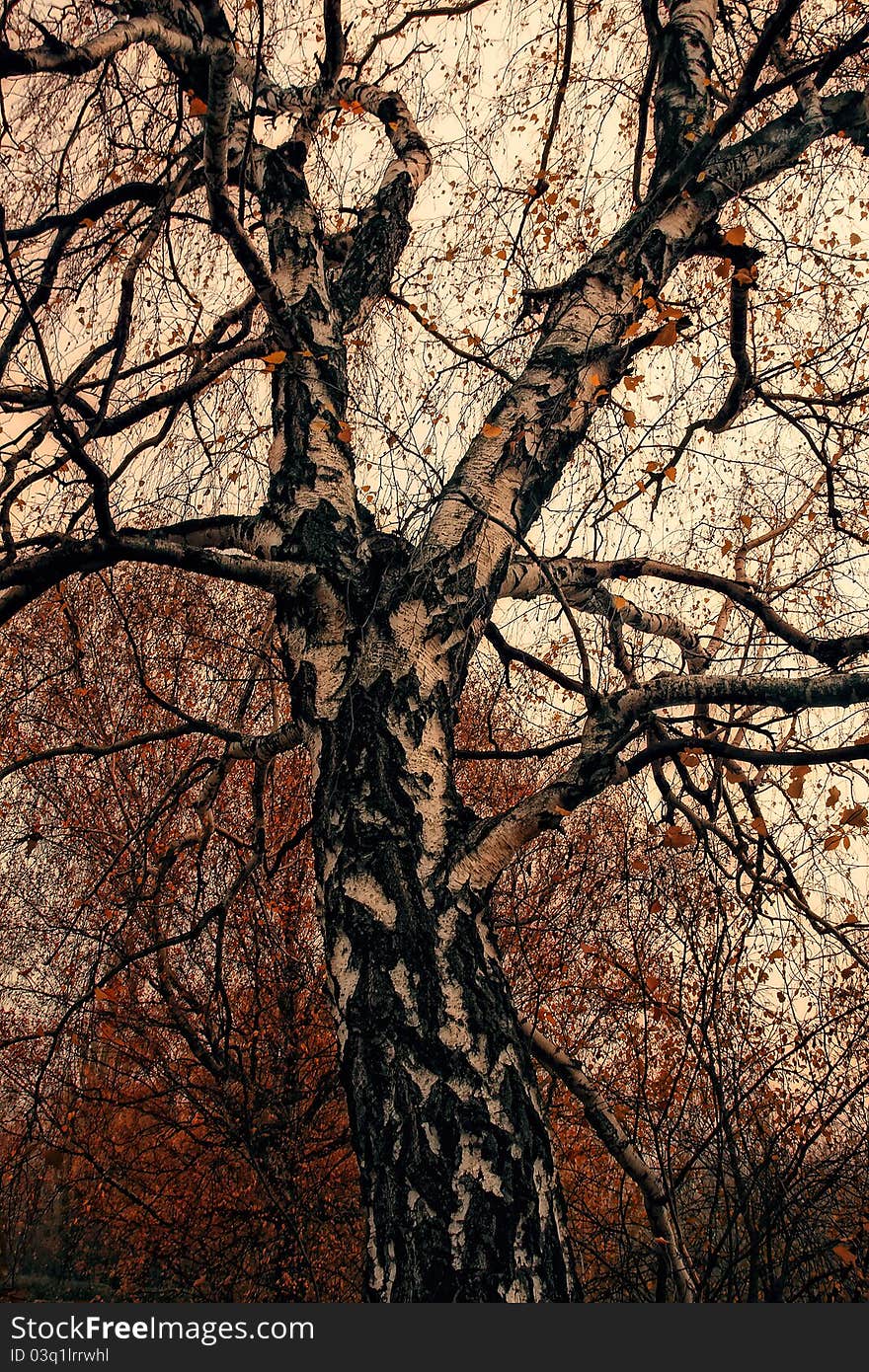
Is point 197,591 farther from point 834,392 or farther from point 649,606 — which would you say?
point 834,392

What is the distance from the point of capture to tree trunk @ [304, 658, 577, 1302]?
1.98 meters

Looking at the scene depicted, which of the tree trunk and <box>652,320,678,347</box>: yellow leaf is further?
<box>652,320,678,347</box>: yellow leaf

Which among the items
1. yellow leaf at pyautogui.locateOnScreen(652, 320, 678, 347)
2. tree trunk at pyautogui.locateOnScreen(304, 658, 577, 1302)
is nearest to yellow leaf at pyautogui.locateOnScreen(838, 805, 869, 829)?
tree trunk at pyautogui.locateOnScreen(304, 658, 577, 1302)

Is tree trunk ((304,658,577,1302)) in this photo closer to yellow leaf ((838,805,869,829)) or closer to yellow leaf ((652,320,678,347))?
yellow leaf ((838,805,869,829))

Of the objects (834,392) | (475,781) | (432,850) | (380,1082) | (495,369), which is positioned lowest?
(380,1082)

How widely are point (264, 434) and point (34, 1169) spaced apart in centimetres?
317

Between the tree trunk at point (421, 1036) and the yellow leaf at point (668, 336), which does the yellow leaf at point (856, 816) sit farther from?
the yellow leaf at point (668, 336)

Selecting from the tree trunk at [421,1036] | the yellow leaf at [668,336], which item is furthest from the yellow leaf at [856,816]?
the yellow leaf at [668,336]

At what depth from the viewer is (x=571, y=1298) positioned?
6.77 ft

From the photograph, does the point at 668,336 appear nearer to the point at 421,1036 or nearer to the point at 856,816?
the point at 856,816

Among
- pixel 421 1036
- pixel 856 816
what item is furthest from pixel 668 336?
pixel 421 1036

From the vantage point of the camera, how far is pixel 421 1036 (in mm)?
2135

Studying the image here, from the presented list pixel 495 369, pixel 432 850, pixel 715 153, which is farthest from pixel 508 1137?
pixel 715 153

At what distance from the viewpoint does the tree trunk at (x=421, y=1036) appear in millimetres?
1980
